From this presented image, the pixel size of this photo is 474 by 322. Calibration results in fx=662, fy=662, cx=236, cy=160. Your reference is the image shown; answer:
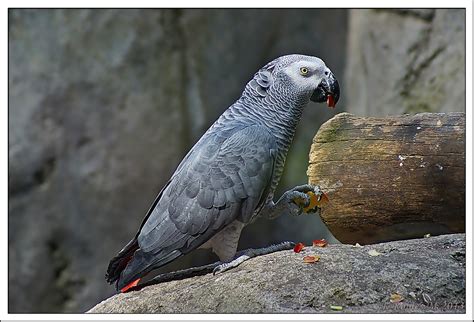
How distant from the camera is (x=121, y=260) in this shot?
2811mm

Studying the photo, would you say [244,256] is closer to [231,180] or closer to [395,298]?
[231,180]

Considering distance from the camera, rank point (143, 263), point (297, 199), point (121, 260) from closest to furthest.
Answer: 1. point (143, 263)
2. point (121, 260)
3. point (297, 199)

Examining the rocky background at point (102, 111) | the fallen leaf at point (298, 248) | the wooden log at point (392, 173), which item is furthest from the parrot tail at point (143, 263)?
the rocky background at point (102, 111)

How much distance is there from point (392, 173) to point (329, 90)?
45 cm

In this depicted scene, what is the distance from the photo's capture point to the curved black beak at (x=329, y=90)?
9.30ft

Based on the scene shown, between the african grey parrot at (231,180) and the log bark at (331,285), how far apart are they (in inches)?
6.0

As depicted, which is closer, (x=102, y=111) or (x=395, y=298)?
(x=395, y=298)

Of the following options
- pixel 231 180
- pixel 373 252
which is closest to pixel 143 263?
pixel 231 180

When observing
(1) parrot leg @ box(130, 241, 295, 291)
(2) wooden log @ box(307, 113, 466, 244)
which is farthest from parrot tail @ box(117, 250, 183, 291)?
(2) wooden log @ box(307, 113, 466, 244)

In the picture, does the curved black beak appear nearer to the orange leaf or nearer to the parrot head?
the parrot head

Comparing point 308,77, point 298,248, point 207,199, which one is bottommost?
point 298,248

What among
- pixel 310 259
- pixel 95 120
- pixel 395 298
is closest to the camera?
pixel 395 298
